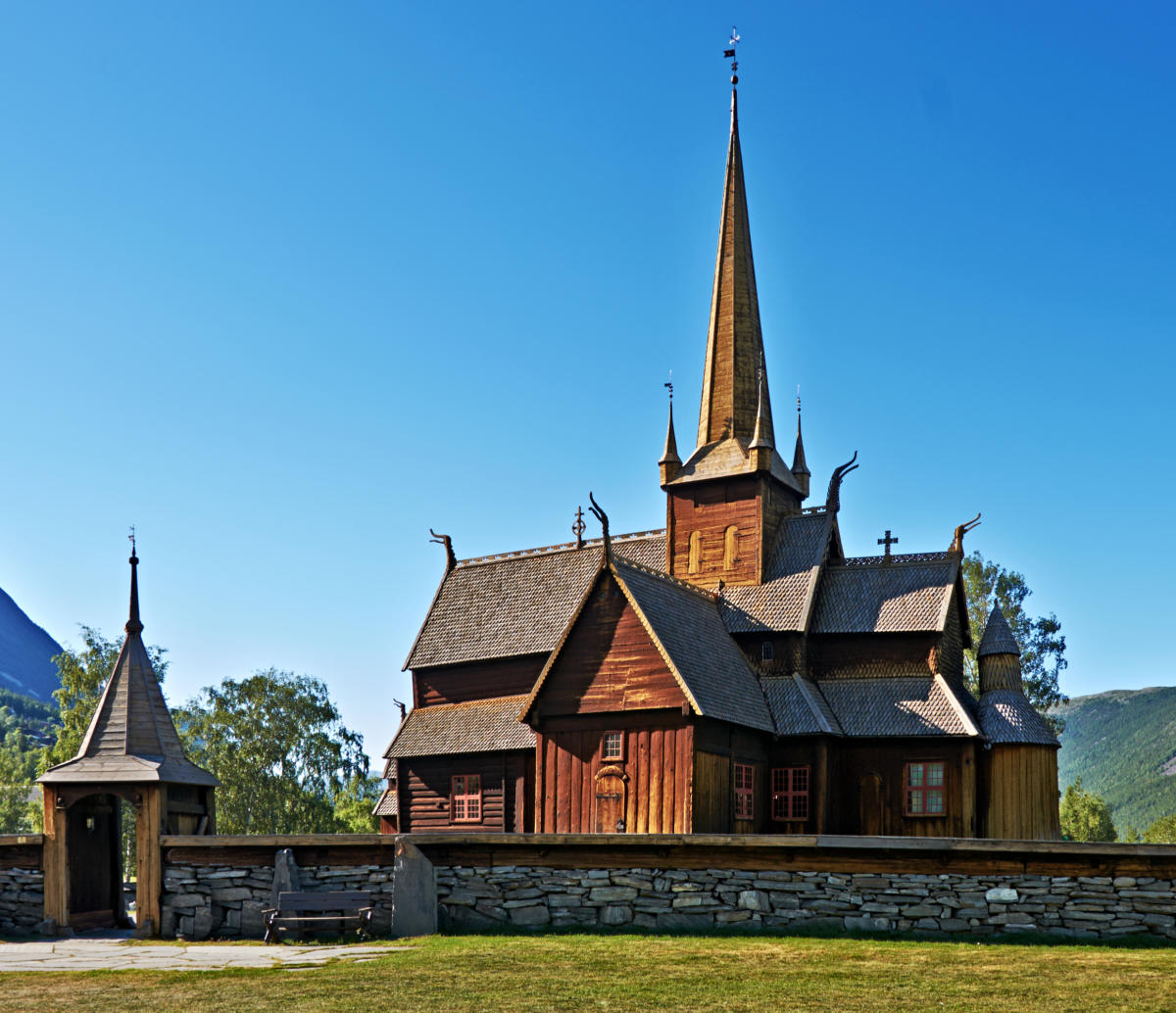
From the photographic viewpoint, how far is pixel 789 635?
35.9 metres

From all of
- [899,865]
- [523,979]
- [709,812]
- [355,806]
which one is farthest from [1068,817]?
[523,979]

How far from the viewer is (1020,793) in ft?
108

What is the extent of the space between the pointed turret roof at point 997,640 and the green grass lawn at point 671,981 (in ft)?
54.3

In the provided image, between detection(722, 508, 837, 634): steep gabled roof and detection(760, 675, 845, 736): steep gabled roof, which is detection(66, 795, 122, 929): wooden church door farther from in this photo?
detection(722, 508, 837, 634): steep gabled roof

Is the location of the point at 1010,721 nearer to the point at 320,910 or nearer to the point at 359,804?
the point at 320,910

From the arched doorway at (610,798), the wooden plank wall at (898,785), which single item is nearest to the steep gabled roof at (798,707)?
the wooden plank wall at (898,785)

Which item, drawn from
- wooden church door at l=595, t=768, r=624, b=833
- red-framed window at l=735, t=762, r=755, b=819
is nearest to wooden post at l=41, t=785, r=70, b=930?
wooden church door at l=595, t=768, r=624, b=833

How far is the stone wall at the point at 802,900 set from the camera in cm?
2011

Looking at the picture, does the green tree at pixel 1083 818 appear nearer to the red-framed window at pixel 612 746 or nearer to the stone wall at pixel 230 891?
the red-framed window at pixel 612 746

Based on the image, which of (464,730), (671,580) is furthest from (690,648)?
(464,730)

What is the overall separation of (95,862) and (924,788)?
775 inches

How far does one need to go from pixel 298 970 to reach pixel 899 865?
943 centimetres

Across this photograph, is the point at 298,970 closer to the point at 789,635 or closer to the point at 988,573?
the point at 789,635

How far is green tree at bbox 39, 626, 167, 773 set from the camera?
184 ft
